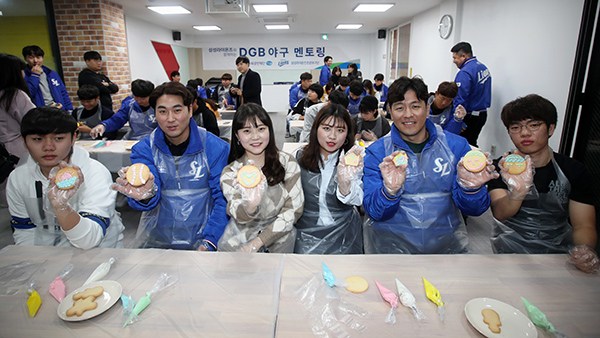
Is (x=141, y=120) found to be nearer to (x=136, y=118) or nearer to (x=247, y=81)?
(x=136, y=118)

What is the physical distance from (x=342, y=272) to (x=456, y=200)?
80 cm

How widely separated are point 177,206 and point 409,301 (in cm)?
136

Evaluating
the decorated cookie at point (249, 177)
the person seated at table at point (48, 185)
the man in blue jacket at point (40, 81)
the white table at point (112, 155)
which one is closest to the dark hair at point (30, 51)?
the man in blue jacket at point (40, 81)

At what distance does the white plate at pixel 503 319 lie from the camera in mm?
961

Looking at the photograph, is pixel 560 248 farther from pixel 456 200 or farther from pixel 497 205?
pixel 456 200

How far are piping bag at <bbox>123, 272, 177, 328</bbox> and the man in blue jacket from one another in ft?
13.0

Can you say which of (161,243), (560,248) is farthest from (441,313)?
(161,243)

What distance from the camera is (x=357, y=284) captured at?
1.18 metres

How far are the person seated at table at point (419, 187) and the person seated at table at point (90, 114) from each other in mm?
3666

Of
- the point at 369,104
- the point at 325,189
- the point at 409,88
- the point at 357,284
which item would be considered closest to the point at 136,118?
the point at 369,104

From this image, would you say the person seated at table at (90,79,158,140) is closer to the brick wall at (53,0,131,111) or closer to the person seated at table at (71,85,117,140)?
the person seated at table at (71,85,117,140)

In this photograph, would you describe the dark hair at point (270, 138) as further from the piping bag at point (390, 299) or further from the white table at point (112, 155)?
the white table at point (112, 155)

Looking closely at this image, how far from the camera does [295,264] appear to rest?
130 centimetres

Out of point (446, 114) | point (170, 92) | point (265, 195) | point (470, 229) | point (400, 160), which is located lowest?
point (470, 229)
